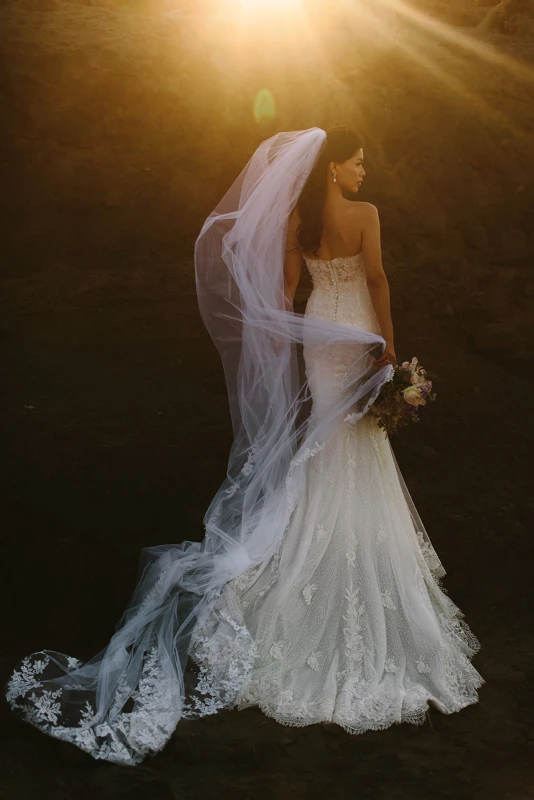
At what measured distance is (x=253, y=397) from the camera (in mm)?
3451

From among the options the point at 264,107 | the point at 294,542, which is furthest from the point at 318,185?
the point at 264,107

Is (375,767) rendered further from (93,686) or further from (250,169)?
(250,169)

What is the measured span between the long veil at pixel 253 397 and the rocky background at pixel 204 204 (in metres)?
1.95

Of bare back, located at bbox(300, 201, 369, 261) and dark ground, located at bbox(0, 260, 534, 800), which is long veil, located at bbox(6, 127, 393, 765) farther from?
dark ground, located at bbox(0, 260, 534, 800)

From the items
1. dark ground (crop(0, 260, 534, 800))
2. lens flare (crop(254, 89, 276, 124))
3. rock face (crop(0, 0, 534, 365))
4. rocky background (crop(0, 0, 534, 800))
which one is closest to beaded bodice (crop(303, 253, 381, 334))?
dark ground (crop(0, 260, 534, 800))

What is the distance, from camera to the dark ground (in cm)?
267

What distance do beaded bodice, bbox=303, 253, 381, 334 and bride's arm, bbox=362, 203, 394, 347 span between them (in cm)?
4

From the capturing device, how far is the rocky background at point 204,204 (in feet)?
20.4

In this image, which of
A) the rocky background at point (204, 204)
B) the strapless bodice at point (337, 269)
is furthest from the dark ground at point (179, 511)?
the strapless bodice at point (337, 269)

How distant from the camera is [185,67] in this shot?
9.14m

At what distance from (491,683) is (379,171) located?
666 cm

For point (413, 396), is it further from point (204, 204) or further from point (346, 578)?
point (204, 204)

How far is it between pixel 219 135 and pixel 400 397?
6.49 metres

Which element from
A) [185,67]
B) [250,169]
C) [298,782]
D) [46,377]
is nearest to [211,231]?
[250,169]
